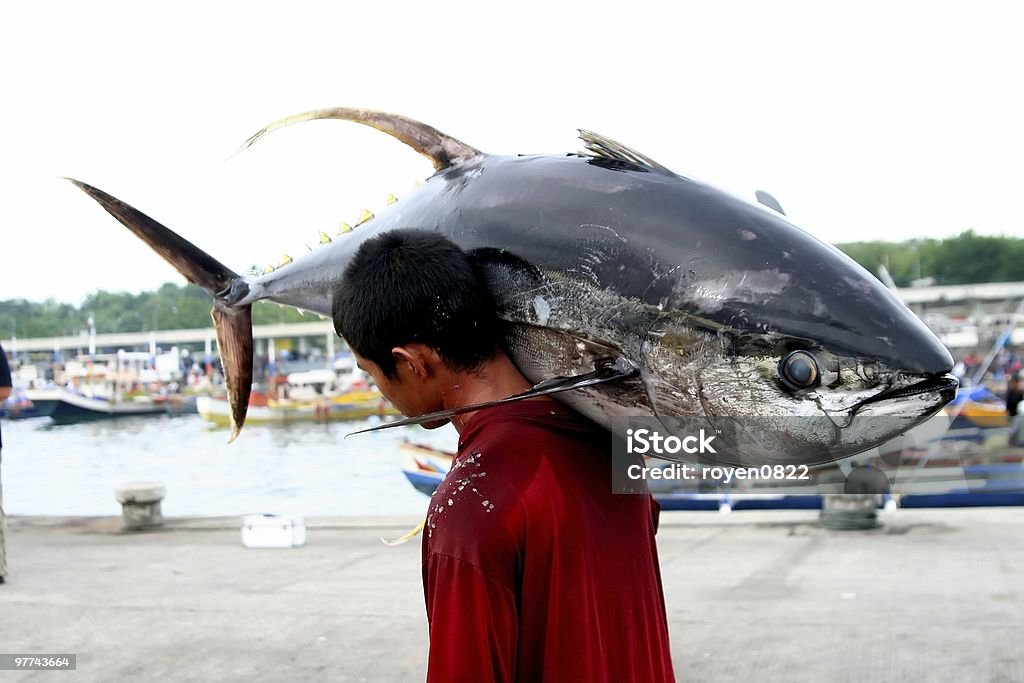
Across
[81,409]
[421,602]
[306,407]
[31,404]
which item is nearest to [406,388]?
[421,602]

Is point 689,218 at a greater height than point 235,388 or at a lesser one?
greater

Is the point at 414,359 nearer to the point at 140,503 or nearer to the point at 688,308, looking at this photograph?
the point at 688,308

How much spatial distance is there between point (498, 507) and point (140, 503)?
28.9 ft

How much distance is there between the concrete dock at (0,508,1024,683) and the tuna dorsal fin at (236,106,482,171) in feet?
11.4

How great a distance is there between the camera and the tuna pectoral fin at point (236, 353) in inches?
113

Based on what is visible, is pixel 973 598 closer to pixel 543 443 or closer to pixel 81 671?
pixel 81 671

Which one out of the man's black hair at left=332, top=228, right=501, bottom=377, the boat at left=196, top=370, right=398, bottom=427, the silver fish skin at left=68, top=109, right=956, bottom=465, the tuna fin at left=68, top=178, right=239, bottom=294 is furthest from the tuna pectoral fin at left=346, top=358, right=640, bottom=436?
the boat at left=196, top=370, right=398, bottom=427

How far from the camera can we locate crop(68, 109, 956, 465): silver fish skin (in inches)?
56.0

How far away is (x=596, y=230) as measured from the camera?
5.45ft

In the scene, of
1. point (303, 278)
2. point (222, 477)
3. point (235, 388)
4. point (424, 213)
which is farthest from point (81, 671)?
point (222, 477)

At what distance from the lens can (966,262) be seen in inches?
3541

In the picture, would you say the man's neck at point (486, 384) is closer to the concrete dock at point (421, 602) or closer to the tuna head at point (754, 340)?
the tuna head at point (754, 340)

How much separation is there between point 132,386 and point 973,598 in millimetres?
77336

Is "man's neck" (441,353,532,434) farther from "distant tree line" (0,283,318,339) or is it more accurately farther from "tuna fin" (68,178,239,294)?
"distant tree line" (0,283,318,339)
